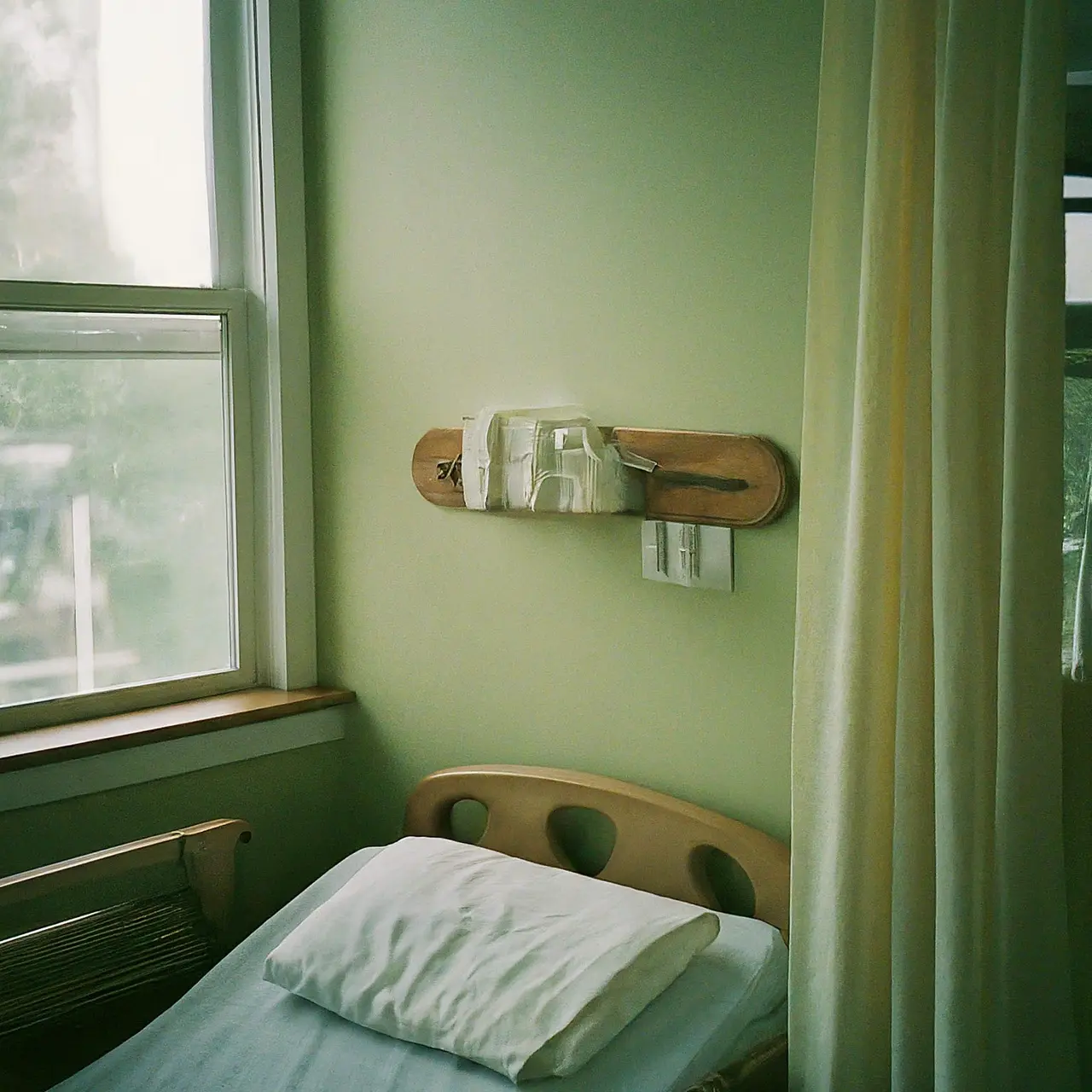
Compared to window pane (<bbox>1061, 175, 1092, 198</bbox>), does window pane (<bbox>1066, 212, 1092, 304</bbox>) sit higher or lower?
lower

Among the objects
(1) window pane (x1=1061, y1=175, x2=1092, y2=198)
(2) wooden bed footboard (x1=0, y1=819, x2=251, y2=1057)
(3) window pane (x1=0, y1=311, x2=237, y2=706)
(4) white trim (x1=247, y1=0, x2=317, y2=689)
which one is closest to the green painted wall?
(4) white trim (x1=247, y1=0, x2=317, y2=689)

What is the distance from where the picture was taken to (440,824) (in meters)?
2.03

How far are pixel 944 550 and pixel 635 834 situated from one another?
77 centimetres

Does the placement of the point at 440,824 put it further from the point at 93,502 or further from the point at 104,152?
the point at 104,152

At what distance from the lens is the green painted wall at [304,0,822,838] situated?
1.62 m

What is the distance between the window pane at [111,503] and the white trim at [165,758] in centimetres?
19

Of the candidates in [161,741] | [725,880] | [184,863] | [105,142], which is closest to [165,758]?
[161,741]

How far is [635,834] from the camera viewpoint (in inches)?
69.2

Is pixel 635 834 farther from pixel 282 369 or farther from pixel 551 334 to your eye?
pixel 282 369

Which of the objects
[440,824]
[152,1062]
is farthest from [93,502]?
[152,1062]

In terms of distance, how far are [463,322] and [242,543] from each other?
0.64 metres

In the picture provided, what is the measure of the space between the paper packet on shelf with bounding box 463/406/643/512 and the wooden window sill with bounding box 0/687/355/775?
61cm

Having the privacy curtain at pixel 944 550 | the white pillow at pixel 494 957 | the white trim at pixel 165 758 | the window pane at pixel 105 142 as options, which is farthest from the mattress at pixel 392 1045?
the window pane at pixel 105 142

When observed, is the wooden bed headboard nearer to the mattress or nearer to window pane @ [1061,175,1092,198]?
the mattress
